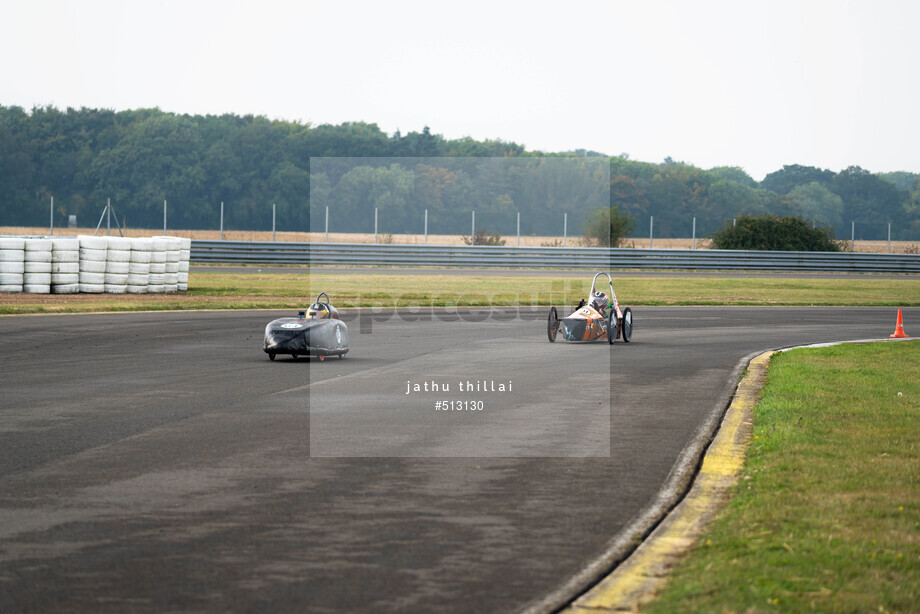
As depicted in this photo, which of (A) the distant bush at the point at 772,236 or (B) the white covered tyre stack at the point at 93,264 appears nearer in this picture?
(B) the white covered tyre stack at the point at 93,264

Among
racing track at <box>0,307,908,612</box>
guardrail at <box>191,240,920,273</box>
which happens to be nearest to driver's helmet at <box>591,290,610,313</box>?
racing track at <box>0,307,908,612</box>

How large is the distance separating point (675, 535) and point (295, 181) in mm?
70100

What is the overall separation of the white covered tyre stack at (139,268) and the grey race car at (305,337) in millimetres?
12759

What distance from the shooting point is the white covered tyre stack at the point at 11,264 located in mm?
24375

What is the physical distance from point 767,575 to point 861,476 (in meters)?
2.43

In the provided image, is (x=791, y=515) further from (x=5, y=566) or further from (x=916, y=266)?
(x=916, y=266)

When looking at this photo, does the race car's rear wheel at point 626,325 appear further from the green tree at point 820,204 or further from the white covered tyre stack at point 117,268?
the green tree at point 820,204

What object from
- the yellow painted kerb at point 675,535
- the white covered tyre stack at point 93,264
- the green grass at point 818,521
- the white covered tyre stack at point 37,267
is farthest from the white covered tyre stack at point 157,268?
the yellow painted kerb at point 675,535

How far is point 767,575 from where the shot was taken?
4.70 meters

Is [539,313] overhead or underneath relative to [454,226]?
underneath

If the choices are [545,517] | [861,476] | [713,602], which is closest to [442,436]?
[545,517]

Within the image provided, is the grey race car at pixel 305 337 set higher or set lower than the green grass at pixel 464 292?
lower

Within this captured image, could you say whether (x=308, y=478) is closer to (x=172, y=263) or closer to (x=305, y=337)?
(x=305, y=337)

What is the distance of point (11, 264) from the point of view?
80.3ft
